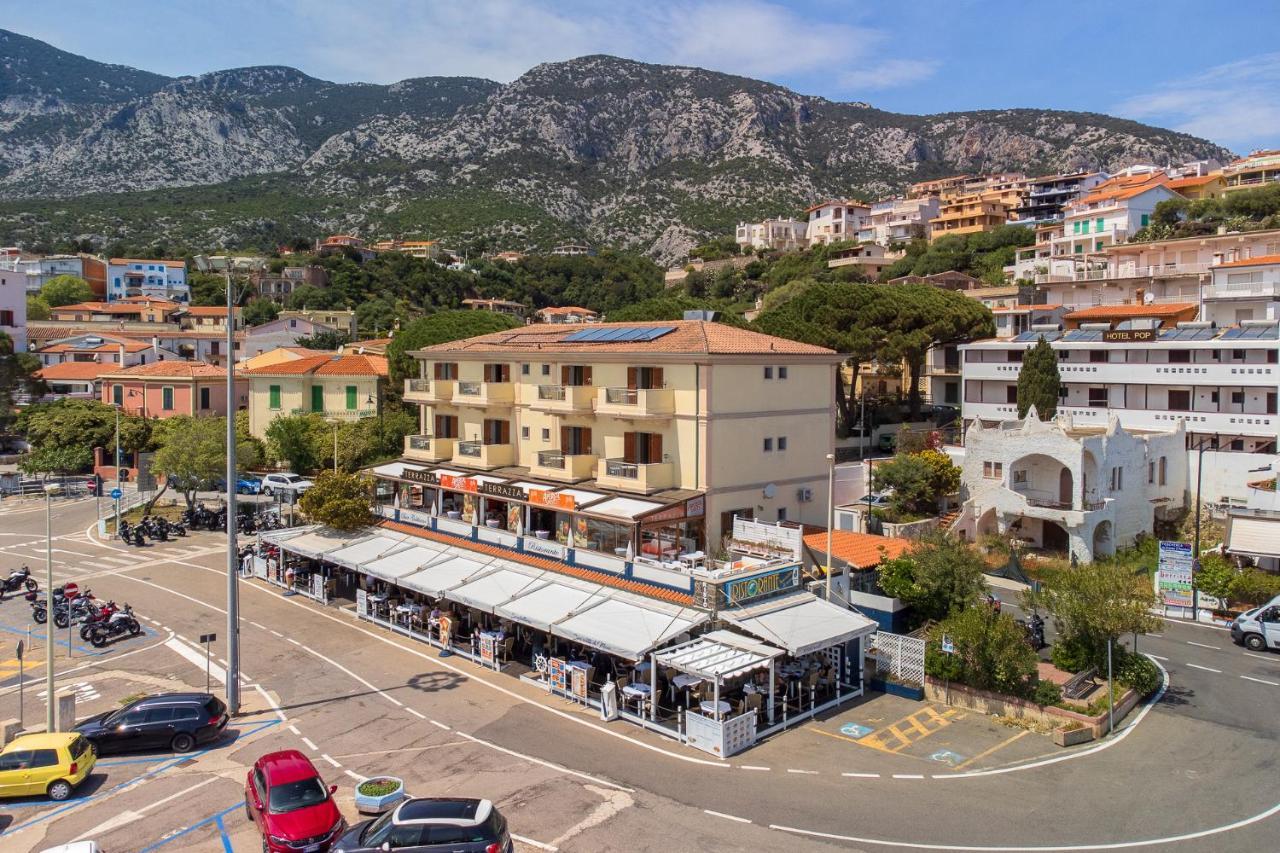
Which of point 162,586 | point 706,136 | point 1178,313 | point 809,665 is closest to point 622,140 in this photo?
point 706,136

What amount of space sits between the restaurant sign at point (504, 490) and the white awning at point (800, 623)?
11181 millimetres

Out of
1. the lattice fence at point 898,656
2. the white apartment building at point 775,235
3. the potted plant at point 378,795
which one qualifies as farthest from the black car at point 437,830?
the white apartment building at point 775,235

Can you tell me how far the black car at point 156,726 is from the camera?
20.6 meters

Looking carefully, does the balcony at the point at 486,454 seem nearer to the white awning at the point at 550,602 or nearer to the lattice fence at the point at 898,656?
the white awning at the point at 550,602

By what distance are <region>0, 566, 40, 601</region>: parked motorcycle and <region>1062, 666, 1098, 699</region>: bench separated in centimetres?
3749

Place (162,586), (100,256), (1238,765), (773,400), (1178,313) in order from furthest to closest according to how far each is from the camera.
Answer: (100,256), (1178,313), (162,586), (773,400), (1238,765)

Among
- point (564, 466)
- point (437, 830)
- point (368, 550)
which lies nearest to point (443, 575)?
point (368, 550)

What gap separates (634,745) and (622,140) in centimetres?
18228

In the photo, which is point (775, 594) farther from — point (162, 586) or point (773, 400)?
point (162, 586)

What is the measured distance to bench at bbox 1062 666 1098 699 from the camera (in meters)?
22.5

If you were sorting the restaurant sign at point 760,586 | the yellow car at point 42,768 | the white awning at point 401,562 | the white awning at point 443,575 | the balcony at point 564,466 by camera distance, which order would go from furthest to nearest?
1. the balcony at point 564,466
2. the white awning at point 401,562
3. the white awning at point 443,575
4. the restaurant sign at point 760,586
5. the yellow car at point 42,768

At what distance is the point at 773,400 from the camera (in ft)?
101

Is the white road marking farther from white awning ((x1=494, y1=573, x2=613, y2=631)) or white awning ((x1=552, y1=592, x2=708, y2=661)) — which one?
white awning ((x1=494, y1=573, x2=613, y2=631))

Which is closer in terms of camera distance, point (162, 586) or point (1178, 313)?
point (162, 586)
